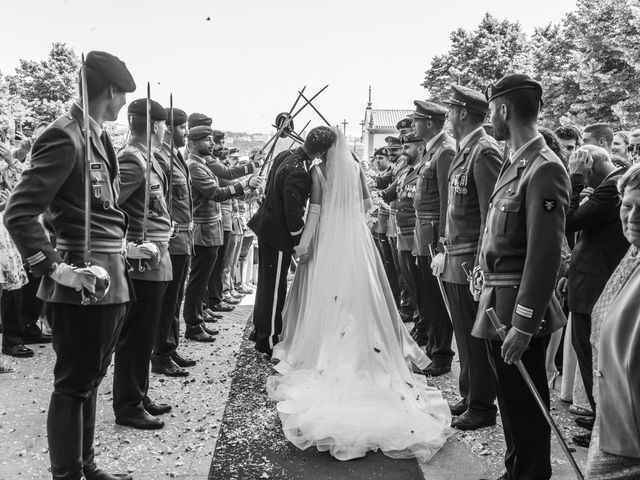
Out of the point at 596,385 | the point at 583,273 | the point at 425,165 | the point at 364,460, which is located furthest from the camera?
the point at 425,165

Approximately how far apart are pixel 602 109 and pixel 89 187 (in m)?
24.2

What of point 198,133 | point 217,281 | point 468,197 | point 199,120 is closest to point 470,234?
point 468,197

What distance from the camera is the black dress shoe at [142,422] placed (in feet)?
12.8

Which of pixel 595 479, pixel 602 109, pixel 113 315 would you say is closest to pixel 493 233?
pixel 595 479

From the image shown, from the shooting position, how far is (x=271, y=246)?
5.67 meters

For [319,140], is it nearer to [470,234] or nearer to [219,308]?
[470,234]

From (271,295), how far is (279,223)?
27.5 inches

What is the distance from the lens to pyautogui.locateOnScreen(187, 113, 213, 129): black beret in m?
6.74

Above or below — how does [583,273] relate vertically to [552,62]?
below

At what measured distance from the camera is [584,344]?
387cm

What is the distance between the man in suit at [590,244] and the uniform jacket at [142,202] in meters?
2.72

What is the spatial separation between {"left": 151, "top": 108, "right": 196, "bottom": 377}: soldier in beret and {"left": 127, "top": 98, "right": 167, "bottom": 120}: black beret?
1.93ft

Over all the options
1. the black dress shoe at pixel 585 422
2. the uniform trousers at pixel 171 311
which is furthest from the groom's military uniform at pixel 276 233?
the black dress shoe at pixel 585 422

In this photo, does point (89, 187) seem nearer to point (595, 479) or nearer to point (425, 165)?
point (595, 479)
